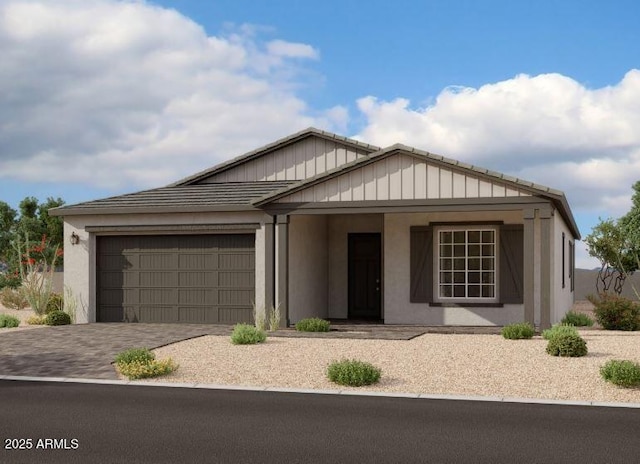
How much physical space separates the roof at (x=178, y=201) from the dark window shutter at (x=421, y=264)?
3916mm

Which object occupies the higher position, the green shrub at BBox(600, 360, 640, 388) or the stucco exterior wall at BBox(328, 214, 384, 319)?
the stucco exterior wall at BBox(328, 214, 384, 319)

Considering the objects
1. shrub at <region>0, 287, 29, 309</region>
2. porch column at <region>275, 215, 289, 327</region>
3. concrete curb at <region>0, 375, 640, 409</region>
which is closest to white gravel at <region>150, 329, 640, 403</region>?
concrete curb at <region>0, 375, 640, 409</region>

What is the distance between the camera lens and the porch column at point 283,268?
675 inches

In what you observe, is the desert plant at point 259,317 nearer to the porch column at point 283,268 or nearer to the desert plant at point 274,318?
the desert plant at point 274,318

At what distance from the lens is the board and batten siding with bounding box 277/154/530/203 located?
627 inches

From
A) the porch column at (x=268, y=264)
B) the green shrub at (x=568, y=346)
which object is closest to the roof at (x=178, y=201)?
the porch column at (x=268, y=264)

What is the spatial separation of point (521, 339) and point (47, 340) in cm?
936

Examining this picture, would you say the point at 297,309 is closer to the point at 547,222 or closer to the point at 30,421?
the point at 547,222

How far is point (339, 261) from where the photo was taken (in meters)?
20.4

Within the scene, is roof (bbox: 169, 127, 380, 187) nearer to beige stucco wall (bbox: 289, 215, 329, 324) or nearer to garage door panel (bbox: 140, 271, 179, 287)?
beige stucco wall (bbox: 289, 215, 329, 324)

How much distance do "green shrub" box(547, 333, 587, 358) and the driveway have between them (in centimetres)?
687

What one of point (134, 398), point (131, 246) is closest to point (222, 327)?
point (131, 246)

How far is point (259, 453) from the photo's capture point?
22.4 feet

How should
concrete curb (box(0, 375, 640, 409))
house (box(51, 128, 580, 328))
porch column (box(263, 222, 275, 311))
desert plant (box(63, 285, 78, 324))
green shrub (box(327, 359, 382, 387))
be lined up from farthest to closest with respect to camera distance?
desert plant (box(63, 285, 78, 324))
porch column (box(263, 222, 275, 311))
house (box(51, 128, 580, 328))
green shrub (box(327, 359, 382, 387))
concrete curb (box(0, 375, 640, 409))
